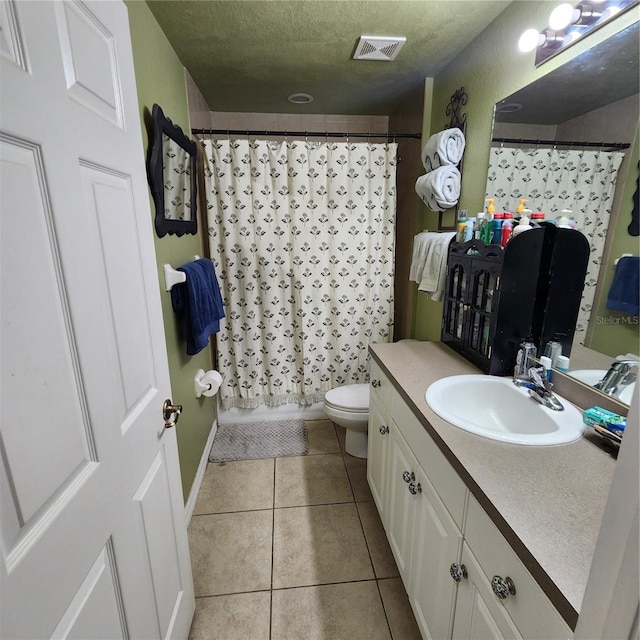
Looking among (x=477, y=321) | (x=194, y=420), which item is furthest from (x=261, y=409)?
(x=477, y=321)

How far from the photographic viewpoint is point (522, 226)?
4.12ft

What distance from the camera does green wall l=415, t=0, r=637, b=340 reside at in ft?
4.06

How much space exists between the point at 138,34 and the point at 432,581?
2.20m

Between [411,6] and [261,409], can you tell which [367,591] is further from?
[411,6]

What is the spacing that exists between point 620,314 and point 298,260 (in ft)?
5.67

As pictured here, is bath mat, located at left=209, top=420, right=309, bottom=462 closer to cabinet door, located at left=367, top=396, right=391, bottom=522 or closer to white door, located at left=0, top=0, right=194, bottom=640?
cabinet door, located at left=367, top=396, right=391, bottom=522

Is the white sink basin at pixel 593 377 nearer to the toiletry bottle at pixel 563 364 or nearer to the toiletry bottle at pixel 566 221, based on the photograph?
the toiletry bottle at pixel 563 364

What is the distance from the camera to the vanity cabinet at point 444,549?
2.13 feet

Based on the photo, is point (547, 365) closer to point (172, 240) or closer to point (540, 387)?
point (540, 387)

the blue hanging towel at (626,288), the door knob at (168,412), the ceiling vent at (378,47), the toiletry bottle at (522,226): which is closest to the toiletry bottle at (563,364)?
the blue hanging towel at (626,288)

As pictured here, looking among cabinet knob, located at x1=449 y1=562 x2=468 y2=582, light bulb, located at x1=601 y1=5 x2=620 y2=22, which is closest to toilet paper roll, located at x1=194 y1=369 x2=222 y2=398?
cabinet knob, located at x1=449 y1=562 x2=468 y2=582

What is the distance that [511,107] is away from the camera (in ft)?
4.56

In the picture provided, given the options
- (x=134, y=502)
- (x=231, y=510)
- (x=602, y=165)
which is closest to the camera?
(x=134, y=502)

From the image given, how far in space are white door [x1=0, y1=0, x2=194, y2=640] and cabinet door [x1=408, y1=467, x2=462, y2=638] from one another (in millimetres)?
801
